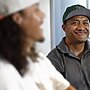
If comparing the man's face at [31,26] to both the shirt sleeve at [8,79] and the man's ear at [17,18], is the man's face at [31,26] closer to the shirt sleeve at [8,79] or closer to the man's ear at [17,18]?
the man's ear at [17,18]

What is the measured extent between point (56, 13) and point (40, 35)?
5.64 feet

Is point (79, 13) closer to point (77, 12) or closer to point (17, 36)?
point (77, 12)

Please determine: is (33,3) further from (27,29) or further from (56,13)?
(56,13)

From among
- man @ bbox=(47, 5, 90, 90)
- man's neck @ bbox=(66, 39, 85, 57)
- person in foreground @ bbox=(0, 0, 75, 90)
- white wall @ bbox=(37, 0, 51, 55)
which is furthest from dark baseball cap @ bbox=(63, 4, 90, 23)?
person in foreground @ bbox=(0, 0, 75, 90)

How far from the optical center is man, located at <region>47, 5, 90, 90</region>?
197cm

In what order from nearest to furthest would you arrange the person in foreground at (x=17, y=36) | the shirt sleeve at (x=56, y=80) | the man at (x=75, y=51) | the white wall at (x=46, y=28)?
the person in foreground at (x=17, y=36)
the shirt sleeve at (x=56, y=80)
the man at (x=75, y=51)
the white wall at (x=46, y=28)

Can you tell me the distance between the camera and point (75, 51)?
6.90ft

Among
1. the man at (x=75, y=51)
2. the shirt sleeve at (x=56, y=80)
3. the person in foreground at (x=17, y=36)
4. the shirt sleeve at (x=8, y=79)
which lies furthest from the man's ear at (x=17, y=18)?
the man at (x=75, y=51)

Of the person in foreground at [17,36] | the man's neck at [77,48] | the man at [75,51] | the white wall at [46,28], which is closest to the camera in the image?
the person in foreground at [17,36]

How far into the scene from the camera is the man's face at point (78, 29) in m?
2.07

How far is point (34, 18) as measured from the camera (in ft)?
3.43

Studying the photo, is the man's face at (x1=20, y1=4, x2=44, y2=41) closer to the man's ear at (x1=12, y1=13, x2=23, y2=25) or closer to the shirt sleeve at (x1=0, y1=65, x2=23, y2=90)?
the man's ear at (x1=12, y1=13, x2=23, y2=25)

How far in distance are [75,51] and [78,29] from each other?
6.8 inches

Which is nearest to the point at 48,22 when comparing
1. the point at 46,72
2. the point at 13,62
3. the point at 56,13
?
the point at 56,13
